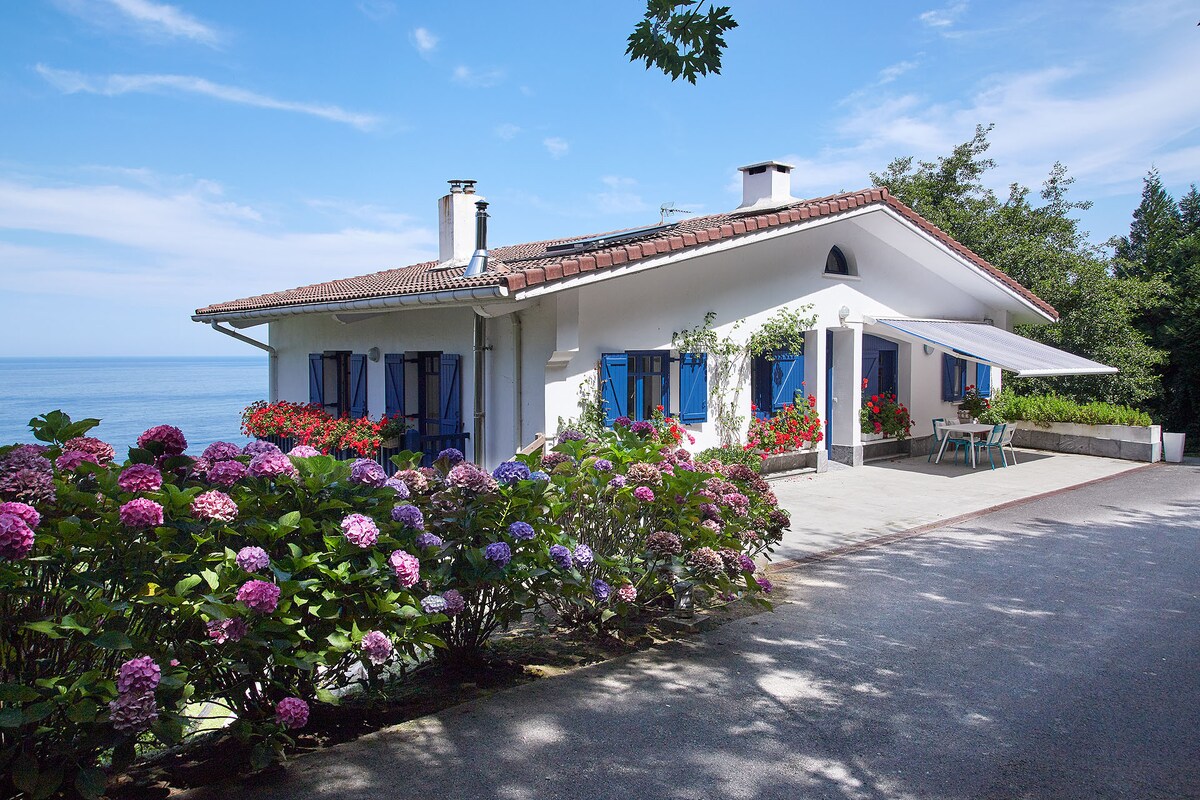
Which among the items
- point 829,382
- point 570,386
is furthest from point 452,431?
point 829,382

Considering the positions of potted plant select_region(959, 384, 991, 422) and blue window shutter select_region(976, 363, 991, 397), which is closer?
potted plant select_region(959, 384, 991, 422)

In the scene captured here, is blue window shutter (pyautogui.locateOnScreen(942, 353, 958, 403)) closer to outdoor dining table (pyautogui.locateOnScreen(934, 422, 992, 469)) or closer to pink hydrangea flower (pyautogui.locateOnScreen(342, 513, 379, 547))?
outdoor dining table (pyautogui.locateOnScreen(934, 422, 992, 469))

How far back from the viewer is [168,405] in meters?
48.9

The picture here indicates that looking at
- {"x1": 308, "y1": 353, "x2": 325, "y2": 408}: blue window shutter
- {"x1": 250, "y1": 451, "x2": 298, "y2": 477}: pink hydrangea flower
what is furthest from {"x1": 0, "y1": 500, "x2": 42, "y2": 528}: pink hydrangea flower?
{"x1": 308, "y1": 353, "x2": 325, "y2": 408}: blue window shutter

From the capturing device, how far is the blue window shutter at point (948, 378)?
17375 mm

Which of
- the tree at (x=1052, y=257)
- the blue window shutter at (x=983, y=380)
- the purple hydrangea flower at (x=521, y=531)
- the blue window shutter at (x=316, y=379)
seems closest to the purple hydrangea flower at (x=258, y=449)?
the purple hydrangea flower at (x=521, y=531)

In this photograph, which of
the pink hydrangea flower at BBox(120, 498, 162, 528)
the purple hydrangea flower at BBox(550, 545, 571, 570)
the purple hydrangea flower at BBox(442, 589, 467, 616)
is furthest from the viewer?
the purple hydrangea flower at BBox(550, 545, 571, 570)

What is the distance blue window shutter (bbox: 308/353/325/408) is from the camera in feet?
50.5

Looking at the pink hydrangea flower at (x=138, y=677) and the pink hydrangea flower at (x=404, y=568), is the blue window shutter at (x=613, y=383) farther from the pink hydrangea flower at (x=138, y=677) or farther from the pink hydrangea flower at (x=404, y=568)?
the pink hydrangea flower at (x=138, y=677)

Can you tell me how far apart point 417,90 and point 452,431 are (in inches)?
276

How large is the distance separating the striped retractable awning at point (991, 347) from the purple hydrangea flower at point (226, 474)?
12248 mm

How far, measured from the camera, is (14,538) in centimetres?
297

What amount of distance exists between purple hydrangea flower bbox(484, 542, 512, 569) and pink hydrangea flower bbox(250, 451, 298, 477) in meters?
1.04

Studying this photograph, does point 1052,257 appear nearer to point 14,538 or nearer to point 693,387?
point 693,387
